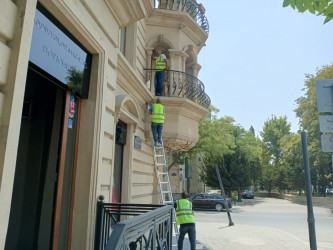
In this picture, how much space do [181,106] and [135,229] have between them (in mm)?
7522

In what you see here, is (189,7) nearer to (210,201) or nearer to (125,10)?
(125,10)

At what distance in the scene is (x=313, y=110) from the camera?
2827cm

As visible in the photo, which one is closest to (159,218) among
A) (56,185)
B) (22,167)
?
(56,185)

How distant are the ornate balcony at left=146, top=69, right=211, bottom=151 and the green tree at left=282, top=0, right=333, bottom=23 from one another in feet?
20.7

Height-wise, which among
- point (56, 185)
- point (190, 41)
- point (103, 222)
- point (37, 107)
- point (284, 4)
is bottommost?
point (103, 222)

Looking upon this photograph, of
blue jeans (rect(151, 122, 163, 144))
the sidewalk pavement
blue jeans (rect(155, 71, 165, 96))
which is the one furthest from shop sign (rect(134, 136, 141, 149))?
the sidewalk pavement

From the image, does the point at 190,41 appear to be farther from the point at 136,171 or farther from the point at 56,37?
the point at 56,37

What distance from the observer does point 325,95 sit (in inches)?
154

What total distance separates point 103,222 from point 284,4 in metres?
3.66

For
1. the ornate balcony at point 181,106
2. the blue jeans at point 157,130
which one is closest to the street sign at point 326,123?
the blue jeans at point 157,130

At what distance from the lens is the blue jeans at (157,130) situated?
871cm

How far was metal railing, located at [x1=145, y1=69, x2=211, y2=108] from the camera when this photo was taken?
32.2ft

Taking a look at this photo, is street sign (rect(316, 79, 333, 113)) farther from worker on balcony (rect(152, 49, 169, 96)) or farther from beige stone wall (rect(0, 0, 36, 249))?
worker on balcony (rect(152, 49, 169, 96))

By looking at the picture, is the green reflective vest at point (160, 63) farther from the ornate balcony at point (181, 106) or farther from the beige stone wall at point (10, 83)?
the beige stone wall at point (10, 83)
